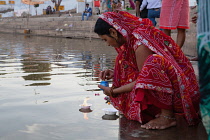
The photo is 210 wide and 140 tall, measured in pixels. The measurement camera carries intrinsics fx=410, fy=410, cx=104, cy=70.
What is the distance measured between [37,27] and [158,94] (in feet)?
85.5

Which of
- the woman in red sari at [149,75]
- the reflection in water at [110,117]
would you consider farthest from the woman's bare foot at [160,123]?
the reflection in water at [110,117]

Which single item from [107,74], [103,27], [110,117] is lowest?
[110,117]

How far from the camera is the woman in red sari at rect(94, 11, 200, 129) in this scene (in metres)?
3.02

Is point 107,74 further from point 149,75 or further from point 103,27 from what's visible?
point 149,75

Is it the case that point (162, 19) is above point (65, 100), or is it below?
above

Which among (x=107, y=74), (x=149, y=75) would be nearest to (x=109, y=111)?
(x=107, y=74)

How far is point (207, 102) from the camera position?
1585 millimetres

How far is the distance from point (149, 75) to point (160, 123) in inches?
16.0

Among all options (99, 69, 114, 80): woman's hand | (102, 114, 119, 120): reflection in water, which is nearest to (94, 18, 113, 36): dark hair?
(99, 69, 114, 80): woman's hand

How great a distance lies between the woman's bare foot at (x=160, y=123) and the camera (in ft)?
10.2

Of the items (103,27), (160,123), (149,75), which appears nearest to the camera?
(149,75)

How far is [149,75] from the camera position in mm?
2994

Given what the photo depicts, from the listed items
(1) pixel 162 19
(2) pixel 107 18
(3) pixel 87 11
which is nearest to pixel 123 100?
(2) pixel 107 18

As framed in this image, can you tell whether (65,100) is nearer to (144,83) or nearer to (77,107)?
(77,107)
